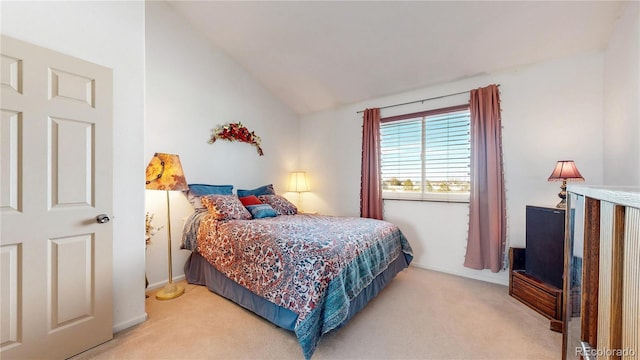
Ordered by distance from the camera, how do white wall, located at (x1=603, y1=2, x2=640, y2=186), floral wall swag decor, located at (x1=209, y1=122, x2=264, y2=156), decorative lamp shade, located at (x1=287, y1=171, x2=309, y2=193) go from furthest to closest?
decorative lamp shade, located at (x1=287, y1=171, x2=309, y2=193), floral wall swag decor, located at (x1=209, y1=122, x2=264, y2=156), white wall, located at (x1=603, y1=2, x2=640, y2=186)

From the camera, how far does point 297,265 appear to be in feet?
5.67

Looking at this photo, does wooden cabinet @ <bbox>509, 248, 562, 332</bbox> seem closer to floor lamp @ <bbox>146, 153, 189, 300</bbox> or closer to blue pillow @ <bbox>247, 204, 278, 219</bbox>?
blue pillow @ <bbox>247, 204, 278, 219</bbox>

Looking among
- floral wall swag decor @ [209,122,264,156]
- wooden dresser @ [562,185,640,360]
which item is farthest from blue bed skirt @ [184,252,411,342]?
floral wall swag decor @ [209,122,264,156]

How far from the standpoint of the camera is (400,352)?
1.65 metres

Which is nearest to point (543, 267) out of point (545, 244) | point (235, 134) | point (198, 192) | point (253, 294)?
point (545, 244)

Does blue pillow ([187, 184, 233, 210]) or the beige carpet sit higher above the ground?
blue pillow ([187, 184, 233, 210])

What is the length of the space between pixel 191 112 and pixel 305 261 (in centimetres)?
243

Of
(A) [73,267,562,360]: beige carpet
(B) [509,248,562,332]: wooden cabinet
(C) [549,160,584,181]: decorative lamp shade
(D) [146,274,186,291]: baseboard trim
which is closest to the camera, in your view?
(A) [73,267,562,360]: beige carpet

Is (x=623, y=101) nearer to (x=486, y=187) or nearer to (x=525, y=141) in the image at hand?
(x=525, y=141)

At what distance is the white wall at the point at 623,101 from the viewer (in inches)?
71.5

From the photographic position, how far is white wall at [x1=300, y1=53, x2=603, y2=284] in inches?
94.4

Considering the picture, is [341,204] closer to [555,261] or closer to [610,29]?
[555,261]

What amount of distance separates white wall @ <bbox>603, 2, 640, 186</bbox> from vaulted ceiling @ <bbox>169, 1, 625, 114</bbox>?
0.19 meters

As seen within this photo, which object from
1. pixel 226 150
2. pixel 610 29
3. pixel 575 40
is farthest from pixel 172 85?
pixel 610 29
